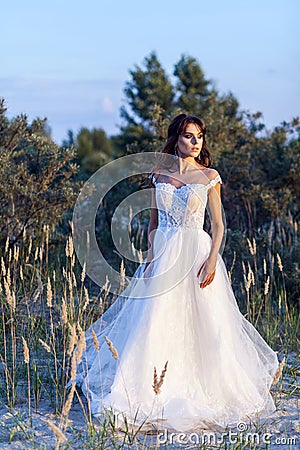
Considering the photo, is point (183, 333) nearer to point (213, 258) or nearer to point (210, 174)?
point (213, 258)

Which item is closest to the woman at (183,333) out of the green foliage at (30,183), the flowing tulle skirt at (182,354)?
the flowing tulle skirt at (182,354)

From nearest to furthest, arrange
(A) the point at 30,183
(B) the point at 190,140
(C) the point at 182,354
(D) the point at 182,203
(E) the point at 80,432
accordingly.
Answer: (E) the point at 80,432 < (C) the point at 182,354 < (D) the point at 182,203 < (B) the point at 190,140 < (A) the point at 30,183

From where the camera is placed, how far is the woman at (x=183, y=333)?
12.4 feet

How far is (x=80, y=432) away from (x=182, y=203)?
1.53 m

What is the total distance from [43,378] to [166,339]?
39.3 inches

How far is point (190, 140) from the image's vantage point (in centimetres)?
430

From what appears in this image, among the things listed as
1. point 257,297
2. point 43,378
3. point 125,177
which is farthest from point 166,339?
point 125,177

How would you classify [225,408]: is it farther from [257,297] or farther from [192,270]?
[257,297]

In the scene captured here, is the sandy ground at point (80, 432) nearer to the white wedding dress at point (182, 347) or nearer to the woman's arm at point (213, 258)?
the white wedding dress at point (182, 347)

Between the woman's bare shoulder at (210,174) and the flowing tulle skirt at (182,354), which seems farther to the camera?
the woman's bare shoulder at (210,174)

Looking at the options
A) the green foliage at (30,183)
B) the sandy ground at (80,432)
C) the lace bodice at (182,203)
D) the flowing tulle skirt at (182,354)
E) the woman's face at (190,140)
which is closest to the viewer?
the sandy ground at (80,432)

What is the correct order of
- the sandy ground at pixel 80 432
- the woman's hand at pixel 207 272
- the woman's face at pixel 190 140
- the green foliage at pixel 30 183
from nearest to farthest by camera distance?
the sandy ground at pixel 80 432 < the woman's hand at pixel 207 272 < the woman's face at pixel 190 140 < the green foliage at pixel 30 183

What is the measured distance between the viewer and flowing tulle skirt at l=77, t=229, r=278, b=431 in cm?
375

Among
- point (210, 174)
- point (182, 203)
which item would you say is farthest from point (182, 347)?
point (210, 174)
